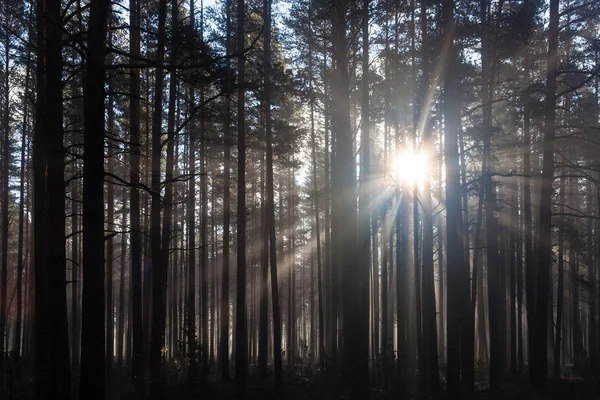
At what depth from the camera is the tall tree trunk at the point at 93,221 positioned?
6.99 m

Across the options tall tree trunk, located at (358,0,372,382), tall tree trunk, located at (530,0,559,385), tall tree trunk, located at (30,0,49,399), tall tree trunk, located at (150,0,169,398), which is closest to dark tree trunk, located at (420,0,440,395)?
tall tree trunk, located at (358,0,372,382)

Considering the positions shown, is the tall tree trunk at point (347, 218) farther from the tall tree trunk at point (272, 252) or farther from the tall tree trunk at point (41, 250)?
the tall tree trunk at point (41, 250)

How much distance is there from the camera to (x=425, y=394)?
48.9 ft

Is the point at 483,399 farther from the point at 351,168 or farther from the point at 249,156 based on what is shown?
the point at 249,156

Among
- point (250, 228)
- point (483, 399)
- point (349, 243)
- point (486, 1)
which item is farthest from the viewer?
point (250, 228)

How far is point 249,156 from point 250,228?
12.2 m

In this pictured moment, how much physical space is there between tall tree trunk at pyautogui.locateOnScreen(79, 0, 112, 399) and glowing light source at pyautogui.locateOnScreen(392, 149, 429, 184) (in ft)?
41.8

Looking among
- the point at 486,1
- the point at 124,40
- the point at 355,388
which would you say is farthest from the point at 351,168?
the point at 124,40

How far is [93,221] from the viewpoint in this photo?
7.08m

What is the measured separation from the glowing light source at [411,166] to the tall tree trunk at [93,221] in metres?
12.7

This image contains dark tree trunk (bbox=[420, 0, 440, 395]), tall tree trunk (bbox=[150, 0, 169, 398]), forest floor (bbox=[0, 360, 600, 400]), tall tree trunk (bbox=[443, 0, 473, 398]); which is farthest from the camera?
dark tree trunk (bbox=[420, 0, 440, 395])

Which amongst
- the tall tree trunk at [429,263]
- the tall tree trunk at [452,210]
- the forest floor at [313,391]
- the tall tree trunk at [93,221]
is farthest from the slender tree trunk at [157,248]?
the tall tree trunk at [429,263]

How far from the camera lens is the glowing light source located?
62.9ft

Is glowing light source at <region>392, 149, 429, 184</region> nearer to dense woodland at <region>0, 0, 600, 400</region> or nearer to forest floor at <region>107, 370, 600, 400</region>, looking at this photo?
dense woodland at <region>0, 0, 600, 400</region>
